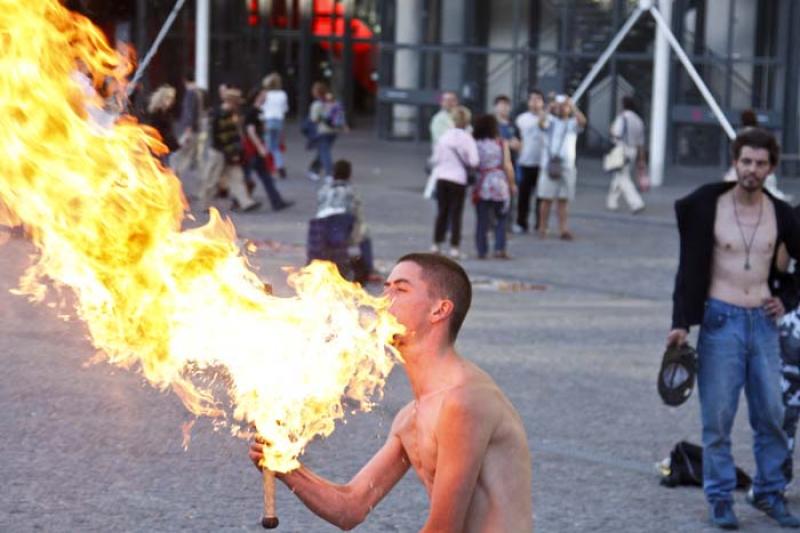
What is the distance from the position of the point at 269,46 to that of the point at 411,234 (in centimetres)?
2088

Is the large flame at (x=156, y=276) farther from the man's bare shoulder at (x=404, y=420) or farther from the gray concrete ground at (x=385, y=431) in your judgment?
the gray concrete ground at (x=385, y=431)

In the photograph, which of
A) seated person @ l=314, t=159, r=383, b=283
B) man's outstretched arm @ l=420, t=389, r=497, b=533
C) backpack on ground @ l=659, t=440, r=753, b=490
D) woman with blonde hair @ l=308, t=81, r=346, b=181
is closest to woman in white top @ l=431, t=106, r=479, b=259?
seated person @ l=314, t=159, r=383, b=283

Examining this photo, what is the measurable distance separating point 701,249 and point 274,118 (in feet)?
62.8

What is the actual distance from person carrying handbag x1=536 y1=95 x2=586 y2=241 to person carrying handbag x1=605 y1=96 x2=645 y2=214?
2.29m

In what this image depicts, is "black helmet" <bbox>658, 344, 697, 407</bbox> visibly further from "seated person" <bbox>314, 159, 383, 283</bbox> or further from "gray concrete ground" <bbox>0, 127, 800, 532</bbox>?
"seated person" <bbox>314, 159, 383, 283</bbox>

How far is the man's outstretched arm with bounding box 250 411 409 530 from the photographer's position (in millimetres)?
4961

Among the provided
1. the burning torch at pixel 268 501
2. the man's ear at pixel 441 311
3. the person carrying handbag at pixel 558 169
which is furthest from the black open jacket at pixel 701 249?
the person carrying handbag at pixel 558 169

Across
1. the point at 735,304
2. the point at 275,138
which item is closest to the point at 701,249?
the point at 735,304

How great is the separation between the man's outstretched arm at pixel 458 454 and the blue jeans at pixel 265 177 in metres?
18.1

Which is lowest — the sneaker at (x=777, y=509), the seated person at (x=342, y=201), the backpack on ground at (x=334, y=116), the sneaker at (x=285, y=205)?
the sneaker at (x=777, y=509)

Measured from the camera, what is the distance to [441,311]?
4.77 metres

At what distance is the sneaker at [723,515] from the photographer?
8.24 m

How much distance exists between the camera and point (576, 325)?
46.4 ft

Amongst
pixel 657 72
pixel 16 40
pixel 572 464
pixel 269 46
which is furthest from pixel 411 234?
pixel 269 46
